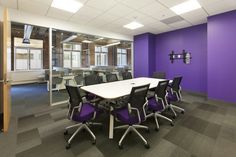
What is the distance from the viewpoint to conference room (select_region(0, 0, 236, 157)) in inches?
81.3

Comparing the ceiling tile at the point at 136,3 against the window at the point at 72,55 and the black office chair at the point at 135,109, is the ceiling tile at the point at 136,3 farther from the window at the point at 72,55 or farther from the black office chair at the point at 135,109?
the window at the point at 72,55

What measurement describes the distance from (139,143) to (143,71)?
15.6 ft

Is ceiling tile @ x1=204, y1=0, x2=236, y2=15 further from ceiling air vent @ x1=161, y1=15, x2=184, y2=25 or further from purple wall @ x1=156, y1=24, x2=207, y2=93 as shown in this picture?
purple wall @ x1=156, y1=24, x2=207, y2=93

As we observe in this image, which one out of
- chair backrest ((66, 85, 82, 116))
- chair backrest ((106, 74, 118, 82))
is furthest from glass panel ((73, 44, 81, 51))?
chair backrest ((66, 85, 82, 116))

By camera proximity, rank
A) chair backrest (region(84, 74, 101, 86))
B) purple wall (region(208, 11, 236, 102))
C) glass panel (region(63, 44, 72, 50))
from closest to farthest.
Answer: chair backrest (region(84, 74, 101, 86)) → purple wall (region(208, 11, 236, 102)) → glass panel (region(63, 44, 72, 50))

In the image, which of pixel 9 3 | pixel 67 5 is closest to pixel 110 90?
pixel 67 5

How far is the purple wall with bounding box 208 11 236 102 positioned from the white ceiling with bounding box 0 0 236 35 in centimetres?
34

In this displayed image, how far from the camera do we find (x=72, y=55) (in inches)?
373

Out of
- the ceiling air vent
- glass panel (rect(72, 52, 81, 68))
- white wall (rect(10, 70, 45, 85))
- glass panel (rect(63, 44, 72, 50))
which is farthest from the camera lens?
glass panel (rect(72, 52, 81, 68))

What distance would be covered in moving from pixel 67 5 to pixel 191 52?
4.78 metres

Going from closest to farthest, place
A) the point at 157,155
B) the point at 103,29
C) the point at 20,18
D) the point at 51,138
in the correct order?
the point at 157,155 < the point at 51,138 < the point at 20,18 < the point at 103,29

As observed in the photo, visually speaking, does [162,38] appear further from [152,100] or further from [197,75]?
[152,100]

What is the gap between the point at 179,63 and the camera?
5688 millimetres

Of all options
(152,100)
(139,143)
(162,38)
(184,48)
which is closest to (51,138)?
(139,143)
